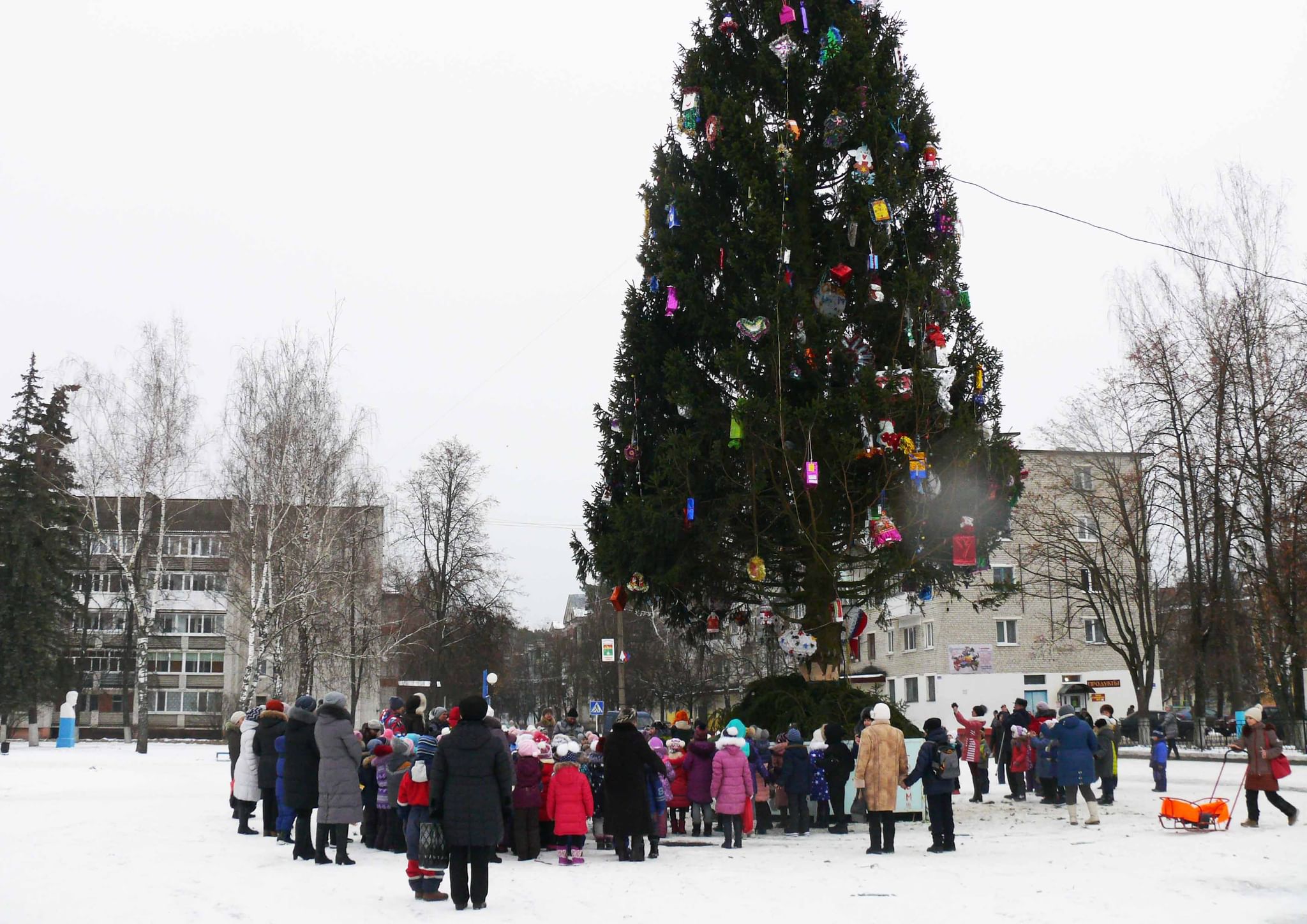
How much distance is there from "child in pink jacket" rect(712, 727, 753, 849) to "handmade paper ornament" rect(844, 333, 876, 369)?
22.0 feet

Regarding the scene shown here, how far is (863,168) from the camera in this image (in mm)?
19891

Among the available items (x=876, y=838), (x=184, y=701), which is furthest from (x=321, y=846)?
(x=184, y=701)

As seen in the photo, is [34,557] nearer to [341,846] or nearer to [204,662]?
[204,662]

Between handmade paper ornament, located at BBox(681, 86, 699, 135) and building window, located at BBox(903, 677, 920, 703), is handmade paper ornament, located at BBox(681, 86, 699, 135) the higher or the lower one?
the higher one

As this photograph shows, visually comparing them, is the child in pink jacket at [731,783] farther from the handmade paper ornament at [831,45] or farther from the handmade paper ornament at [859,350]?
the handmade paper ornament at [831,45]

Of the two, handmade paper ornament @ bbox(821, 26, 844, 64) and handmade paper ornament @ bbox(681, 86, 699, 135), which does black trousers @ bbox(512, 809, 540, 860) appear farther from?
handmade paper ornament @ bbox(821, 26, 844, 64)

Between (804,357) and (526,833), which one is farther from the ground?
(804,357)

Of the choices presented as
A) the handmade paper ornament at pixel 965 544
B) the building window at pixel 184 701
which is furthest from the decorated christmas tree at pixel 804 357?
the building window at pixel 184 701

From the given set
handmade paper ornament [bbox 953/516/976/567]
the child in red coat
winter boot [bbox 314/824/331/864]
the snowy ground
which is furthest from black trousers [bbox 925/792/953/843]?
winter boot [bbox 314/824/331/864]

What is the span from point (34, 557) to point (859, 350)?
37006 millimetres

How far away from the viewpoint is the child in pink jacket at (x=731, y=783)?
50.7 ft

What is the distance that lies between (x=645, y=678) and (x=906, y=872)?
183 feet

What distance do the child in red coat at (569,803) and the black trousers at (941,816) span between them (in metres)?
4.11

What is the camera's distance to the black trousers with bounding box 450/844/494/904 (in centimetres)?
1033
